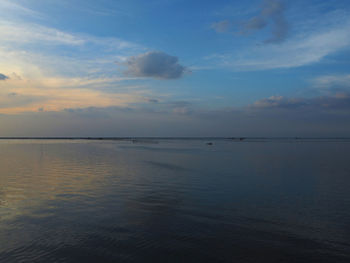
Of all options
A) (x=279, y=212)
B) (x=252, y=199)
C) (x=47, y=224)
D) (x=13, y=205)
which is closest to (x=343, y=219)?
Answer: (x=279, y=212)

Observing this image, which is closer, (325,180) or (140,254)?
(140,254)

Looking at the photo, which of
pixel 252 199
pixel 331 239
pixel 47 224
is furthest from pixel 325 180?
pixel 47 224

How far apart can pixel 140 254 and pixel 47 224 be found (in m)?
5.89

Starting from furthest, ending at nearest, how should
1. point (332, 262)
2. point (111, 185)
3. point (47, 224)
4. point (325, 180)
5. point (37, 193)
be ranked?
point (325, 180) < point (111, 185) < point (37, 193) < point (47, 224) < point (332, 262)

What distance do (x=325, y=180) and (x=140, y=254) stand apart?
22805 millimetres

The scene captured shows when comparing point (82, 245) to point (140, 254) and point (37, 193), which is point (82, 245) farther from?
point (37, 193)

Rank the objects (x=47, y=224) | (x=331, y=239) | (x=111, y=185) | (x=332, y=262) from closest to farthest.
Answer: (x=332, y=262) → (x=331, y=239) → (x=47, y=224) → (x=111, y=185)

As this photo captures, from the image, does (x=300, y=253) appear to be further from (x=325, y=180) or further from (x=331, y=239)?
(x=325, y=180)

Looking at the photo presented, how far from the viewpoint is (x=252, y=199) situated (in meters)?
18.2

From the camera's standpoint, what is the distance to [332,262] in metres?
9.50

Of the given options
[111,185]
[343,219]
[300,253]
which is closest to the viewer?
[300,253]

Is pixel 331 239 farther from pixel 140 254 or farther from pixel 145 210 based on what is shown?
pixel 145 210

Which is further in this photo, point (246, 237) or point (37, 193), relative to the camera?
point (37, 193)

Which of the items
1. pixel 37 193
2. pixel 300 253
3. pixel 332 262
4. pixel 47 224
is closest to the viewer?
pixel 332 262
